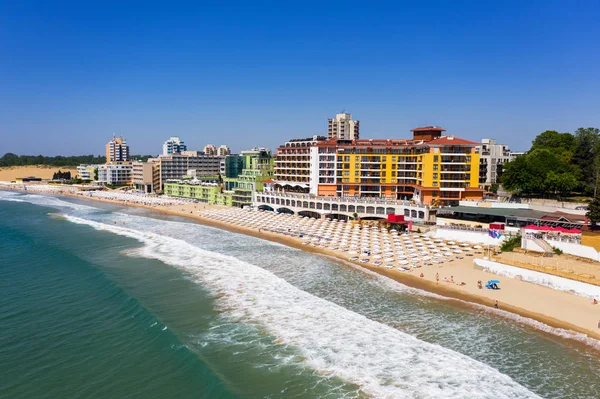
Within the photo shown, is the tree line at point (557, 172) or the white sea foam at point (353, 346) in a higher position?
the tree line at point (557, 172)

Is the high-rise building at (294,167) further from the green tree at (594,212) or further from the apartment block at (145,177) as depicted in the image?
the apartment block at (145,177)

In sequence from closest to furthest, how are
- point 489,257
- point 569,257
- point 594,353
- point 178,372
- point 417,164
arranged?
point 178,372
point 594,353
point 569,257
point 489,257
point 417,164

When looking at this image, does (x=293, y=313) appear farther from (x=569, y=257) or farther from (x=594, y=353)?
(x=569, y=257)

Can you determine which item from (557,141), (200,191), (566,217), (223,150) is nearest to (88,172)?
(223,150)

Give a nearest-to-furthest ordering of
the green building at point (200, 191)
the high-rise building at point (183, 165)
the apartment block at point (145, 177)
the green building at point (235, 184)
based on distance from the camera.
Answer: the green building at point (235, 184) → the green building at point (200, 191) → the high-rise building at point (183, 165) → the apartment block at point (145, 177)

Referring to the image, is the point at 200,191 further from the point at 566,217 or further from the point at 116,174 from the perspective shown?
the point at 566,217

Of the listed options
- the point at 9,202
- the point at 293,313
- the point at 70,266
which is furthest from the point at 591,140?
the point at 9,202

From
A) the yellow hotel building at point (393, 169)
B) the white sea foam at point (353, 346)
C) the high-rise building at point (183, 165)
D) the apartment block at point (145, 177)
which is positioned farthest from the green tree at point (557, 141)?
the apartment block at point (145, 177)
